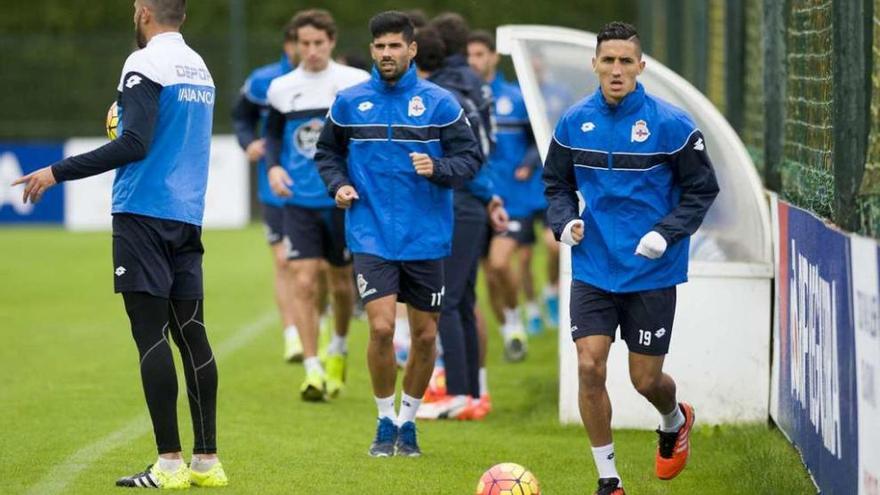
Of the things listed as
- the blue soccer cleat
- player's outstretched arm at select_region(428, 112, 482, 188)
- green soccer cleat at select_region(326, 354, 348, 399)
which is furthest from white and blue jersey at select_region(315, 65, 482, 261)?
green soccer cleat at select_region(326, 354, 348, 399)

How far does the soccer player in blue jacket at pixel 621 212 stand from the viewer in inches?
275

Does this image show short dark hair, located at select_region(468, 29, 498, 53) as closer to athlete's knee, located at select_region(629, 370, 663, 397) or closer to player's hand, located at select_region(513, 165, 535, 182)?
player's hand, located at select_region(513, 165, 535, 182)

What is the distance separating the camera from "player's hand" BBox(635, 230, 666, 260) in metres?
6.80

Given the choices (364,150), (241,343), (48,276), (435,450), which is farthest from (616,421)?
(48,276)

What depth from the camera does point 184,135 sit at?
699 cm

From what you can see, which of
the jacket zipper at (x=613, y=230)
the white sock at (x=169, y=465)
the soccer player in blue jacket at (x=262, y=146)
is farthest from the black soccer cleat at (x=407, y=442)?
the soccer player in blue jacket at (x=262, y=146)

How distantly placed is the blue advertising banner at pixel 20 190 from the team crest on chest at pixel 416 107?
67.0 feet

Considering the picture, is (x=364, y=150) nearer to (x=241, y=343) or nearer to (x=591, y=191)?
(x=591, y=191)

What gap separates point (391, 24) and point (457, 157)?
73cm

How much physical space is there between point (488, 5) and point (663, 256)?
78.9 ft

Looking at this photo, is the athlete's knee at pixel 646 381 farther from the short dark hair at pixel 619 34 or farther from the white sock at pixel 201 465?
the white sock at pixel 201 465

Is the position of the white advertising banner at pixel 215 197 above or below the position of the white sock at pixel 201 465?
below

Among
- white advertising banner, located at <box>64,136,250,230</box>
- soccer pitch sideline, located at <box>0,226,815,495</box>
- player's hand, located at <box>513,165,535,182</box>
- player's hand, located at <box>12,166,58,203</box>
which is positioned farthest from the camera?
white advertising banner, located at <box>64,136,250,230</box>

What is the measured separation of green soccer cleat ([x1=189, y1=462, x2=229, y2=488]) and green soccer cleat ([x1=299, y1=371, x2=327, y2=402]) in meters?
3.06
